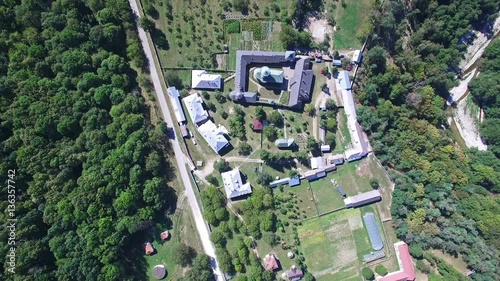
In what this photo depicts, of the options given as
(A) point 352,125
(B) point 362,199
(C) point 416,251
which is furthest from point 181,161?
(C) point 416,251

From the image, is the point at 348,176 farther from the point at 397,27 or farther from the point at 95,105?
the point at 95,105

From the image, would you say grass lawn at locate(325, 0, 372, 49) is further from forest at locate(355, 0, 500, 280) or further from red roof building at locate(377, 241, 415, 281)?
red roof building at locate(377, 241, 415, 281)

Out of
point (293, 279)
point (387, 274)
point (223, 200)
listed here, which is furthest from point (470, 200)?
point (223, 200)

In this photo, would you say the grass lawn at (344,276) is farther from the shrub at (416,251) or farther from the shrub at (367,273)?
the shrub at (416,251)

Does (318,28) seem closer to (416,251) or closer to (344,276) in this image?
(416,251)

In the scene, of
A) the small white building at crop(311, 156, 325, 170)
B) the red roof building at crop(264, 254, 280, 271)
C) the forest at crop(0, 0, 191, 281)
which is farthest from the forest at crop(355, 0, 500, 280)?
the forest at crop(0, 0, 191, 281)

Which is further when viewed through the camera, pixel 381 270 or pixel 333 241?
pixel 333 241

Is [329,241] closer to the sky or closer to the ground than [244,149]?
closer to the ground
